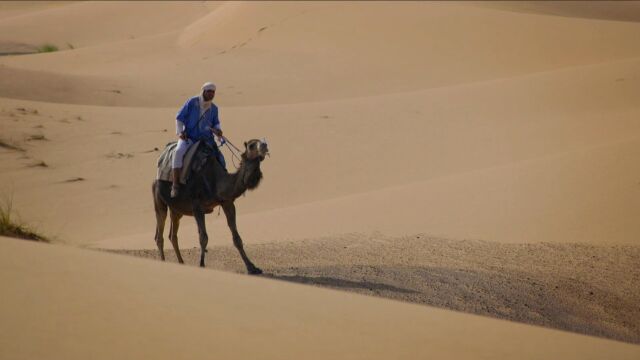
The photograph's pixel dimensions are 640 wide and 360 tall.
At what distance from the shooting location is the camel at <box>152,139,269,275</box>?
9773mm

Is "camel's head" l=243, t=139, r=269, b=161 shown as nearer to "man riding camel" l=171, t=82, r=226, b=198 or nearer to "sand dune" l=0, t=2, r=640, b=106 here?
"man riding camel" l=171, t=82, r=226, b=198

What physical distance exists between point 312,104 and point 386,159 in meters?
5.49

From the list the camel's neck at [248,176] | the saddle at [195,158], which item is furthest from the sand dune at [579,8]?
the camel's neck at [248,176]

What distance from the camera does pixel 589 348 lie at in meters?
5.52

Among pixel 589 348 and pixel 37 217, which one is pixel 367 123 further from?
pixel 589 348

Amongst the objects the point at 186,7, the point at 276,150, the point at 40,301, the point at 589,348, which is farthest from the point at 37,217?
the point at 186,7

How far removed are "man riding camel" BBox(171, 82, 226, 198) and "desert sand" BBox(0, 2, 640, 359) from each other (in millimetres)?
1420

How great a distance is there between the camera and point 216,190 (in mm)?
10586

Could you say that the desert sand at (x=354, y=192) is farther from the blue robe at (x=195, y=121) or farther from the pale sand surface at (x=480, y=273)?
the blue robe at (x=195, y=121)

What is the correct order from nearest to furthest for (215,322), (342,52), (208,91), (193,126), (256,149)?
(215,322), (256,149), (208,91), (193,126), (342,52)

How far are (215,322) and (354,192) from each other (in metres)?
12.4

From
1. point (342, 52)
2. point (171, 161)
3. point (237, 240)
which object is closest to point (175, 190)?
point (171, 161)

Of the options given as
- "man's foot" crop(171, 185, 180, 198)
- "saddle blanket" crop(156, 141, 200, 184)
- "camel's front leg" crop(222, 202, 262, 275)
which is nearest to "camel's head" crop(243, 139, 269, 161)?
"camel's front leg" crop(222, 202, 262, 275)

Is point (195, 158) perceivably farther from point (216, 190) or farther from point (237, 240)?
point (237, 240)
